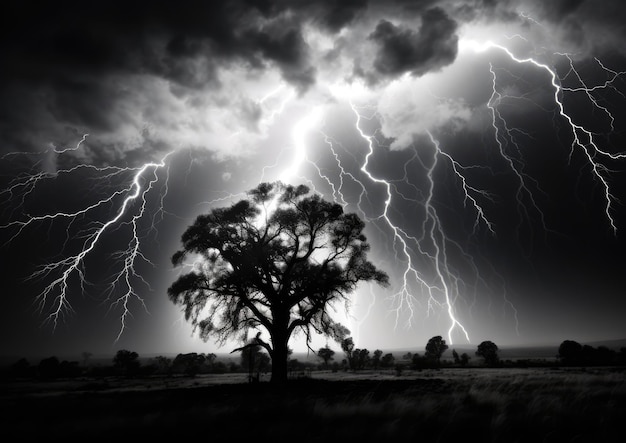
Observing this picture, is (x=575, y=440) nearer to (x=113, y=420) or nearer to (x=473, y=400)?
(x=473, y=400)

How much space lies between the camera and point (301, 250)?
→ 1808 centimetres

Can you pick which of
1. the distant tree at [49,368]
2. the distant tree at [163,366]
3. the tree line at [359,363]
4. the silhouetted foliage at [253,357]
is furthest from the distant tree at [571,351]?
the distant tree at [49,368]

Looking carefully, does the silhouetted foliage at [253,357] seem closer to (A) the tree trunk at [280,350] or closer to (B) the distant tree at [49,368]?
(A) the tree trunk at [280,350]

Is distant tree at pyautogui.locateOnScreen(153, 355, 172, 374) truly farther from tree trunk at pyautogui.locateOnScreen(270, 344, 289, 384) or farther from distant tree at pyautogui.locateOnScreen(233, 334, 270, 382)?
tree trunk at pyautogui.locateOnScreen(270, 344, 289, 384)

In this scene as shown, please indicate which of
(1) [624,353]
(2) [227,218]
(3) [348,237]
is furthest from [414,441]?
(1) [624,353]

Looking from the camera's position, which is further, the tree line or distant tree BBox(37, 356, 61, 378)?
distant tree BBox(37, 356, 61, 378)

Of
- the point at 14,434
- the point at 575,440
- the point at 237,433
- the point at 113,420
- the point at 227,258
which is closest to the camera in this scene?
the point at 575,440

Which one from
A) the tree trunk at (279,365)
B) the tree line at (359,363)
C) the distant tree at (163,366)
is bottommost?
the distant tree at (163,366)

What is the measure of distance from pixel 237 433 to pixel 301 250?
44.4 feet

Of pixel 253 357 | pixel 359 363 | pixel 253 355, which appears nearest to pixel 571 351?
pixel 359 363

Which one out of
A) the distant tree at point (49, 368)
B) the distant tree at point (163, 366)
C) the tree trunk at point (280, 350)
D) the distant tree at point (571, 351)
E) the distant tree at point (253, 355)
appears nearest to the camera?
the tree trunk at point (280, 350)

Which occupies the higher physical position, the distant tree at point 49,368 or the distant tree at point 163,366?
the distant tree at point 49,368

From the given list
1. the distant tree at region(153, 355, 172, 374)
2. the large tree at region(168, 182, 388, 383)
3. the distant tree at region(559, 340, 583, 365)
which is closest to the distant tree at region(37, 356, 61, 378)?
the distant tree at region(153, 355, 172, 374)

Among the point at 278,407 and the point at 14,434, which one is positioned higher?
the point at 14,434
